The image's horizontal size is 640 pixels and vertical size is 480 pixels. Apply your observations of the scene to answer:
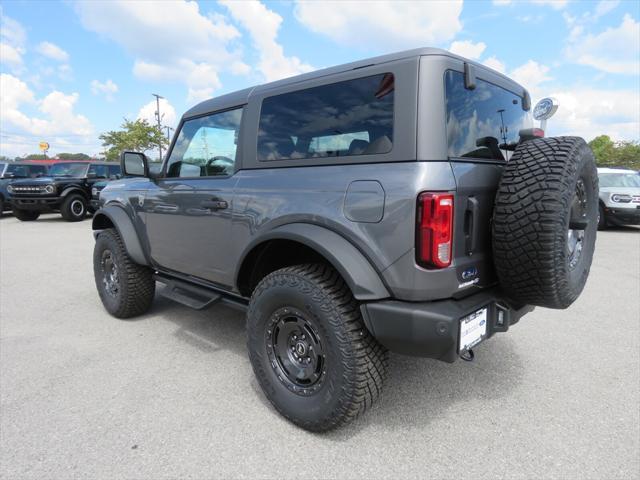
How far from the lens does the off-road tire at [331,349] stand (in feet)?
6.48

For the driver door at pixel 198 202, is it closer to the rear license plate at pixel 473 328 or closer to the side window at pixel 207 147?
the side window at pixel 207 147

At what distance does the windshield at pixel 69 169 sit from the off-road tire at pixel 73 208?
31.0 inches

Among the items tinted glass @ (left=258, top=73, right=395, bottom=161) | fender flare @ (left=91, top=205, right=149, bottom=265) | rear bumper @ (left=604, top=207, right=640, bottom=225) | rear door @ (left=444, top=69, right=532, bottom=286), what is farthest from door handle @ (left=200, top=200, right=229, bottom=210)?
rear bumper @ (left=604, top=207, right=640, bottom=225)

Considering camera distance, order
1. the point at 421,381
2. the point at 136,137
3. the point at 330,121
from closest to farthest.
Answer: the point at 330,121 → the point at 421,381 → the point at 136,137

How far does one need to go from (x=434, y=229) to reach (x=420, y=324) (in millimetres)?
441

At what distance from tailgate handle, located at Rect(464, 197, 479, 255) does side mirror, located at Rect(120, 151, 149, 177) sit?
275cm

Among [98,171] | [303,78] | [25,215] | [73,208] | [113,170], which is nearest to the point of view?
[303,78]

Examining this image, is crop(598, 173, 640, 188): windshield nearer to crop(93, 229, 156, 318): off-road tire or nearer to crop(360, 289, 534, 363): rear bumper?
crop(360, 289, 534, 363): rear bumper

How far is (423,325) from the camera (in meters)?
1.81

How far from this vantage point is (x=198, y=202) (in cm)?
293

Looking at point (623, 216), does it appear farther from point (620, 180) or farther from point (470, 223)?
point (470, 223)

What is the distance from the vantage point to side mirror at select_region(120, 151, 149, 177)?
3.34m

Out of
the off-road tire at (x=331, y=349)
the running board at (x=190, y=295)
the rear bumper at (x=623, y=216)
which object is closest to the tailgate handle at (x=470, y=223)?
the off-road tire at (x=331, y=349)

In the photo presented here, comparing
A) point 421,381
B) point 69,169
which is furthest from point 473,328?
point 69,169
